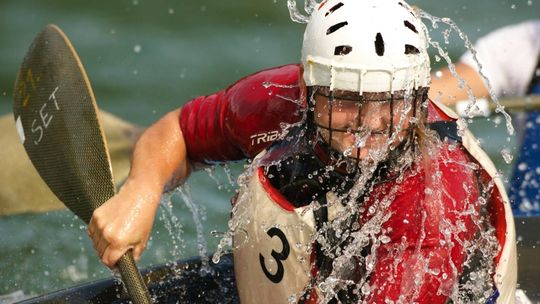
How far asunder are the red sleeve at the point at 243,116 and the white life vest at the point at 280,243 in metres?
0.23

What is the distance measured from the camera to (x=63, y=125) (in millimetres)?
2615

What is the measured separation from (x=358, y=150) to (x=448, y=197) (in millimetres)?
190

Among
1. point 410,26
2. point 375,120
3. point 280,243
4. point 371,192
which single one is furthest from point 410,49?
point 280,243

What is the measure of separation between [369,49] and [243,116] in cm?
54

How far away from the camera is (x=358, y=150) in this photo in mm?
1919

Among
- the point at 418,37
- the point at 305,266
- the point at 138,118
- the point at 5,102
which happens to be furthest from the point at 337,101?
the point at 5,102

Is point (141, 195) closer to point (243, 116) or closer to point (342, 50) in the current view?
point (243, 116)

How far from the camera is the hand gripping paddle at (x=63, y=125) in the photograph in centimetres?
251

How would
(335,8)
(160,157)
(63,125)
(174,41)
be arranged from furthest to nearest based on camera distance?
(174,41)
(63,125)
(160,157)
(335,8)

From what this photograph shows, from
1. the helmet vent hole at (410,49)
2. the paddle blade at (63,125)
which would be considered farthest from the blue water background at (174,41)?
the helmet vent hole at (410,49)

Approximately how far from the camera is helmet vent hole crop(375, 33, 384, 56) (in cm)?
191

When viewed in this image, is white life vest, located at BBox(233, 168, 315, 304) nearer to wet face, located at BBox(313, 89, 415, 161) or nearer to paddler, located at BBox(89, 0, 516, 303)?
paddler, located at BBox(89, 0, 516, 303)

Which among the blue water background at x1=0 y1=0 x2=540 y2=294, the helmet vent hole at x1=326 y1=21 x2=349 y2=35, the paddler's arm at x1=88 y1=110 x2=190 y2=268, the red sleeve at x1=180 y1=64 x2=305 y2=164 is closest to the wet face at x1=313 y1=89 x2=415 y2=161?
the helmet vent hole at x1=326 y1=21 x2=349 y2=35

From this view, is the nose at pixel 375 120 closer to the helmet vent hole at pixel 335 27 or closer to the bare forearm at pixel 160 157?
the helmet vent hole at pixel 335 27
